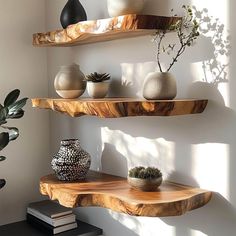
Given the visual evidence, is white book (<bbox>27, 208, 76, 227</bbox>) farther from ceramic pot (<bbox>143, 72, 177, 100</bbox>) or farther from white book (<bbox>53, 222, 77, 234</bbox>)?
ceramic pot (<bbox>143, 72, 177, 100</bbox>)

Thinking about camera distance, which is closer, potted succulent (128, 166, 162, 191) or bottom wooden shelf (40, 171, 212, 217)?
bottom wooden shelf (40, 171, 212, 217)

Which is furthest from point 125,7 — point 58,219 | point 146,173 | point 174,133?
point 58,219

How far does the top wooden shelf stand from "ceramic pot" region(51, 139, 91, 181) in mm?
495

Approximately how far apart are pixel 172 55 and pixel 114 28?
0.89 ft

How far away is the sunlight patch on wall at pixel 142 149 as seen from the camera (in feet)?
5.47

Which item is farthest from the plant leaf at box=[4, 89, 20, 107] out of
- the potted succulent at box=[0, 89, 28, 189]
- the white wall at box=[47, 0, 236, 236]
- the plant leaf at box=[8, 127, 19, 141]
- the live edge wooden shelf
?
the live edge wooden shelf

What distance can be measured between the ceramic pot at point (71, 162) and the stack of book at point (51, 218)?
282 millimetres

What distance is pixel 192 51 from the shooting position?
1546 millimetres

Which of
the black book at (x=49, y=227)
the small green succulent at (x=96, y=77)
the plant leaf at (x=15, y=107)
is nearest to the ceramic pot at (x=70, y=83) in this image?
the small green succulent at (x=96, y=77)

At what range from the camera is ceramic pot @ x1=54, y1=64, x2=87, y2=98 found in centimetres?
185

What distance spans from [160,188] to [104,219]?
0.51 meters

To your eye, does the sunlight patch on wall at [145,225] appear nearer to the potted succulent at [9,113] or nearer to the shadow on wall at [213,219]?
the shadow on wall at [213,219]

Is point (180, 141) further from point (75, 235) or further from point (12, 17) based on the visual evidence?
point (12, 17)

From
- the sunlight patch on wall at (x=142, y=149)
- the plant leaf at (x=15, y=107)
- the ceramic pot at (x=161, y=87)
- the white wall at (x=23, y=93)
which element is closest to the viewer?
the ceramic pot at (x=161, y=87)
